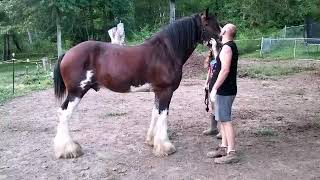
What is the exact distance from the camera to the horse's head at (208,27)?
557cm

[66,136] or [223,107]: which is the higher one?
[223,107]

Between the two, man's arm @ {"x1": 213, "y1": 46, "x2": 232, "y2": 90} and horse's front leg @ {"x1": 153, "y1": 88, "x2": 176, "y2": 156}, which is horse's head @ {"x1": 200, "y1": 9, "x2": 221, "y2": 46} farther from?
horse's front leg @ {"x1": 153, "y1": 88, "x2": 176, "y2": 156}

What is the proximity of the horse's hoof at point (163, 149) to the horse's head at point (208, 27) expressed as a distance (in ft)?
5.05

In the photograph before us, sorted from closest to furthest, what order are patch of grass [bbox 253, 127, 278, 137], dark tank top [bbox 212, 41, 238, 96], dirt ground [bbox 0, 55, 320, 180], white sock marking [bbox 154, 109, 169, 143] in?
1. dirt ground [bbox 0, 55, 320, 180]
2. dark tank top [bbox 212, 41, 238, 96]
3. white sock marking [bbox 154, 109, 169, 143]
4. patch of grass [bbox 253, 127, 278, 137]

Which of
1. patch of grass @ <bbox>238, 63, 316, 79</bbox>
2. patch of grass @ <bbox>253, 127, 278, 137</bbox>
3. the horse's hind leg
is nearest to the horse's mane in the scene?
the horse's hind leg

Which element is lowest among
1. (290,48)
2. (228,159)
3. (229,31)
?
(228,159)

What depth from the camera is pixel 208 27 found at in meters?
5.57

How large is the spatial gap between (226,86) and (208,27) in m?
1.03

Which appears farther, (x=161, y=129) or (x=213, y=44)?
(x=213, y=44)

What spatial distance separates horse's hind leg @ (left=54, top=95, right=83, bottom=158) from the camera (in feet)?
17.5

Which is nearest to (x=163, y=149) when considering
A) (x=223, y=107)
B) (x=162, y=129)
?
(x=162, y=129)

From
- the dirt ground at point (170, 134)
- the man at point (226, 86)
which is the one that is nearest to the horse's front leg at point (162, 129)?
the dirt ground at point (170, 134)

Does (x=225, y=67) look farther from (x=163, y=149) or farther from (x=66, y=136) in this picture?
(x=66, y=136)

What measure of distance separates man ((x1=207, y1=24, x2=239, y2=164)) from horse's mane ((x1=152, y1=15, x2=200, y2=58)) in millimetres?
642
